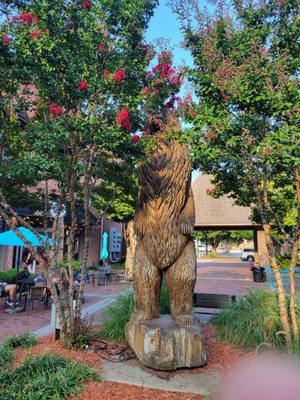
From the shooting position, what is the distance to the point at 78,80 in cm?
464

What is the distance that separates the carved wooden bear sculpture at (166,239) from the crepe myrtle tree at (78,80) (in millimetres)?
784

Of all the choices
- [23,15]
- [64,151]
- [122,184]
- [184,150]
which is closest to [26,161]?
[64,151]

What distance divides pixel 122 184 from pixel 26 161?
2723 mm

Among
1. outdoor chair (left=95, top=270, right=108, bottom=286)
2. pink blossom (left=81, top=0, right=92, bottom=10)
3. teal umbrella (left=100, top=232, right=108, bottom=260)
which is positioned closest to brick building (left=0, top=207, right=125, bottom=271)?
teal umbrella (left=100, top=232, right=108, bottom=260)

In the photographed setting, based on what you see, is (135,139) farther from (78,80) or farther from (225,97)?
(225,97)

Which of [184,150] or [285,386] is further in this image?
[184,150]

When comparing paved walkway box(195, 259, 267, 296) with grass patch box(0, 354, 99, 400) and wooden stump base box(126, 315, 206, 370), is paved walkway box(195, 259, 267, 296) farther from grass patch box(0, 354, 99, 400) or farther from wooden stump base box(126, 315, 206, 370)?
grass patch box(0, 354, 99, 400)

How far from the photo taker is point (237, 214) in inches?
853

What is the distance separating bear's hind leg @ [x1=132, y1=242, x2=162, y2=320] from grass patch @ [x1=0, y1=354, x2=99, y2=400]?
2.95 ft

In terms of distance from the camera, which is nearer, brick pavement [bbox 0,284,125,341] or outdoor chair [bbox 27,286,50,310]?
brick pavement [bbox 0,284,125,341]

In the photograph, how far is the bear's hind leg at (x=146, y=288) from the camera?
4.25m

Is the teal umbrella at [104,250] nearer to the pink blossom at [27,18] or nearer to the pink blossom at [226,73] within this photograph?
the pink blossom at [226,73]

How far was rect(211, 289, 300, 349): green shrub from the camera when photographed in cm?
489

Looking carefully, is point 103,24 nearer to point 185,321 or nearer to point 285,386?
point 185,321
